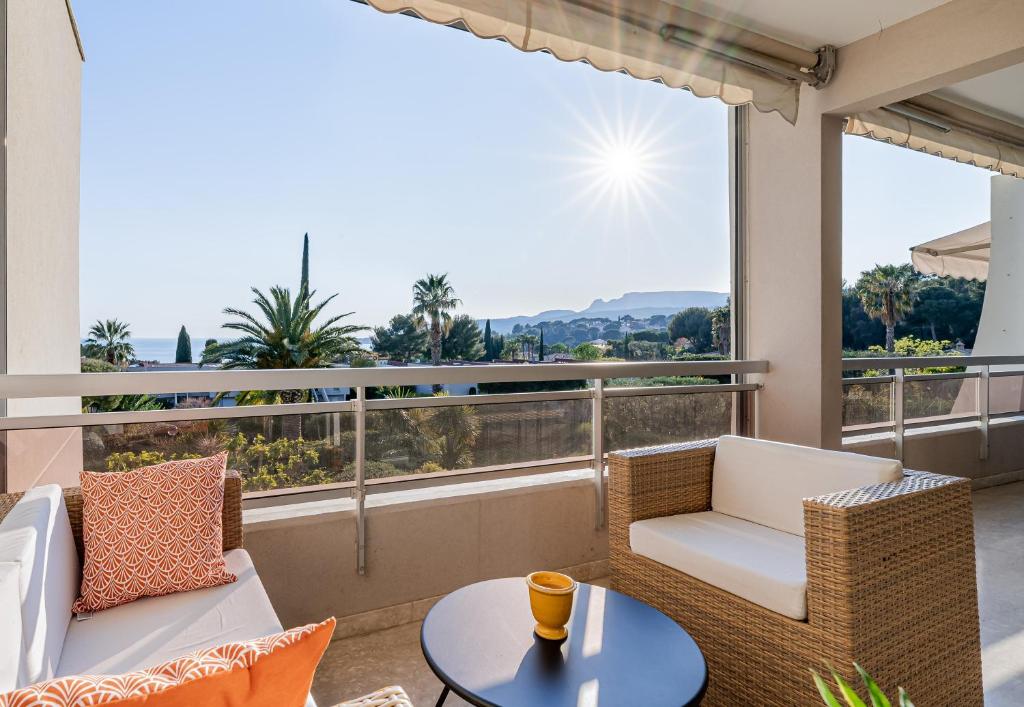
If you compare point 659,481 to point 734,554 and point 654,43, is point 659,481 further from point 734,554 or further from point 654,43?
point 654,43

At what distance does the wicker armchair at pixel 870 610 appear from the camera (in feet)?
5.62

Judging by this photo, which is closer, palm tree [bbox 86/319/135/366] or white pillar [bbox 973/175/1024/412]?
palm tree [bbox 86/319/135/366]

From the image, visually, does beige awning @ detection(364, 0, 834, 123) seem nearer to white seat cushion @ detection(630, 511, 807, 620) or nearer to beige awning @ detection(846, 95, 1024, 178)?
beige awning @ detection(846, 95, 1024, 178)

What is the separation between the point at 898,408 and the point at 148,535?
4.86m

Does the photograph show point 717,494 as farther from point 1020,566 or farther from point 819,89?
point 819,89

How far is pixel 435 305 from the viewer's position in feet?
14.7

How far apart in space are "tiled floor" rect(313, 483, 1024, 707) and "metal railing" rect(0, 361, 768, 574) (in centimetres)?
34

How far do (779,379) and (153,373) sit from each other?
3470 mm

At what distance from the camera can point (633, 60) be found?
125 inches

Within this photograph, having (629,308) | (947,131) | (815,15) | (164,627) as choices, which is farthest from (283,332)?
(947,131)

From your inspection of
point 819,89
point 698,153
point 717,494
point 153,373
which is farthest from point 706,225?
point 153,373

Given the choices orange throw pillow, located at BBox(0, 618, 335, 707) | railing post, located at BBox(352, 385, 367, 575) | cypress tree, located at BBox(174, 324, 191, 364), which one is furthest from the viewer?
cypress tree, located at BBox(174, 324, 191, 364)

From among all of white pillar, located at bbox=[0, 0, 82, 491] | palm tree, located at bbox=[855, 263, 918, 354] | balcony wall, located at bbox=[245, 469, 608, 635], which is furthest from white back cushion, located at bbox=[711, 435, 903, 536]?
palm tree, located at bbox=[855, 263, 918, 354]

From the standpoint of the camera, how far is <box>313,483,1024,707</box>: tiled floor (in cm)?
213
